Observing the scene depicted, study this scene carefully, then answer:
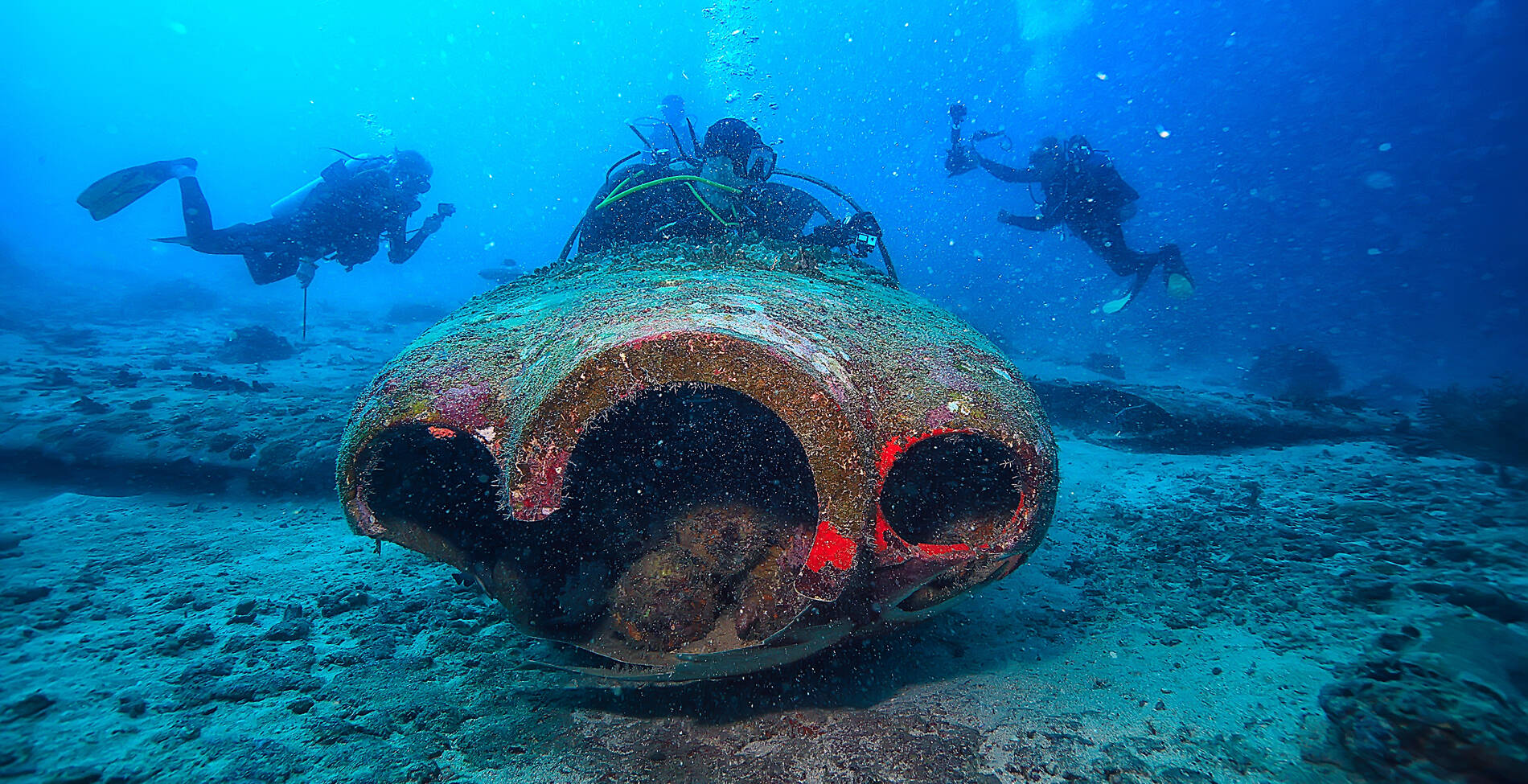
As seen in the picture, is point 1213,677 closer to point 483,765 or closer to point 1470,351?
point 483,765

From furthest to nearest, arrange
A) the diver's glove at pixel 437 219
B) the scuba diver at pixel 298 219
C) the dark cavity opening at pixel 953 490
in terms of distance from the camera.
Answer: the diver's glove at pixel 437 219 → the scuba diver at pixel 298 219 → the dark cavity opening at pixel 953 490

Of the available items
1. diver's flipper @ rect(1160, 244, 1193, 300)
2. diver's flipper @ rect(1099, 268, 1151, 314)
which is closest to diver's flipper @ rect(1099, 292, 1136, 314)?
diver's flipper @ rect(1099, 268, 1151, 314)

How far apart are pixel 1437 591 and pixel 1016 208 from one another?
224ft

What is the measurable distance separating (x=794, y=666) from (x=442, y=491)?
1.66m

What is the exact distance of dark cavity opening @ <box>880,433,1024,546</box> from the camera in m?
1.96

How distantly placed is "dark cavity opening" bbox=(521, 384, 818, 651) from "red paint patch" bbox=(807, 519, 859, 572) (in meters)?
0.50

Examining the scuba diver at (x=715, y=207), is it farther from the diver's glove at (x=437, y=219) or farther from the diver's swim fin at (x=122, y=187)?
the diver's swim fin at (x=122, y=187)

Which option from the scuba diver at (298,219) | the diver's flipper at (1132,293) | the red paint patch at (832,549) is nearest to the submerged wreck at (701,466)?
the red paint patch at (832,549)

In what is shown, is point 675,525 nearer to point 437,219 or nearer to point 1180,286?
point 437,219

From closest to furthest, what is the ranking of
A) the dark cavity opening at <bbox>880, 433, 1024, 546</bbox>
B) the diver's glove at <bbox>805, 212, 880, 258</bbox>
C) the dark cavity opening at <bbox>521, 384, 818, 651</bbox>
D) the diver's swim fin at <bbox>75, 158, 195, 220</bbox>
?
the dark cavity opening at <bbox>880, 433, 1024, 546</bbox>, the dark cavity opening at <bbox>521, 384, 818, 651</bbox>, the diver's glove at <bbox>805, 212, 880, 258</bbox>, the diver's swim fin at <bbox>75, 158, 195, 220</bbox>

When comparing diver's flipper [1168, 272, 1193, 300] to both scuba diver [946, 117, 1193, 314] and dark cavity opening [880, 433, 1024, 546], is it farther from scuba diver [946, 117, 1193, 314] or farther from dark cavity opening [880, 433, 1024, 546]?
dark cavity opening [880, 433, 1024, 546]

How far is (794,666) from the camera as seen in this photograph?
91.4 inches

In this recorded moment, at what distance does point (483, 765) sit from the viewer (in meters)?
1.87

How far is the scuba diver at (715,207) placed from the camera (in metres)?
4.30
